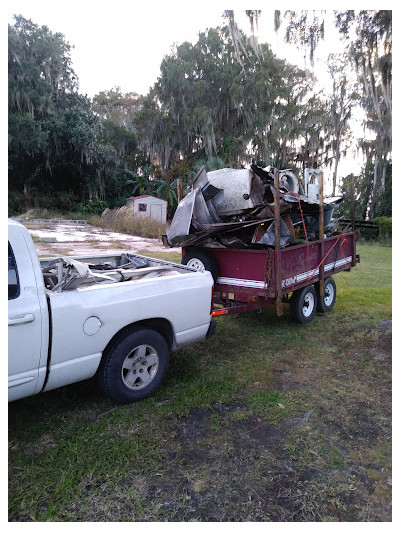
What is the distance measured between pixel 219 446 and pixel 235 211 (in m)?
3.29

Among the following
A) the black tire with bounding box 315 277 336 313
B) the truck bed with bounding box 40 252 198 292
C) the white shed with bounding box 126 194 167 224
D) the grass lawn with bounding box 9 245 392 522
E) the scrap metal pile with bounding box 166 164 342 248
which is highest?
the white shed with bounding box 126 194 167 224

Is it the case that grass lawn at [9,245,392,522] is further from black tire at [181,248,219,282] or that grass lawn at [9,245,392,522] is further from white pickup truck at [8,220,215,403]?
black tire at [181,248,219,282]

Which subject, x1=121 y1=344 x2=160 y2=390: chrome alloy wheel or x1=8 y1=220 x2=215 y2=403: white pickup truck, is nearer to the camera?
x1=8 y1=220 x2=215 y2=403: white pickup truck

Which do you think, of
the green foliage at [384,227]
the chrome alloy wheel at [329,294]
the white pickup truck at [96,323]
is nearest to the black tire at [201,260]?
the white pickup truck at [96,323]

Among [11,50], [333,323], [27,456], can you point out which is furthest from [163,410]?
[11,50]

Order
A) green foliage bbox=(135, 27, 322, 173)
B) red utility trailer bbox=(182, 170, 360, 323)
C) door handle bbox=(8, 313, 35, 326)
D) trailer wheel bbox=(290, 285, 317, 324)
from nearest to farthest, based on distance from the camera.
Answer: door handle bbox=(8, 313, 35, 326), red utility trailer bbox=(182, 170, 360, 323), trailer wheel bbox=(290, 285, 317, 324), green foliage bbox=(135, 27, 322, 173)

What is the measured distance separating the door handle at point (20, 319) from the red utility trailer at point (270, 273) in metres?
2.35

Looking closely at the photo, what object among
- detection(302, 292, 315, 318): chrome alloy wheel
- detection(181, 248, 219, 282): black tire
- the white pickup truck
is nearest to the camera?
the white pickup truck

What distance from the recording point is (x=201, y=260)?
17.2ft

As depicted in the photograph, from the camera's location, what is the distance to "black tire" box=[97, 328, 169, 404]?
Result: 10.4 ft

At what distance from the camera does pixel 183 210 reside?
520 cm

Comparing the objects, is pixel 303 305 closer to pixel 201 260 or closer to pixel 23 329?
pixel 201 260

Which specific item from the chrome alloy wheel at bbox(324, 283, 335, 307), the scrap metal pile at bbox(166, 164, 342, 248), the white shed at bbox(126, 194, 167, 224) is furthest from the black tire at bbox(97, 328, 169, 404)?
the white shed at bbox(126, 194, 167, 224)

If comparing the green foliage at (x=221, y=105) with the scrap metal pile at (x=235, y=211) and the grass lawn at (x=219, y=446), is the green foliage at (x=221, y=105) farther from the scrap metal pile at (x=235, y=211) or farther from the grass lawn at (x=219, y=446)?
the grass lawn at (x=219, y=446)
